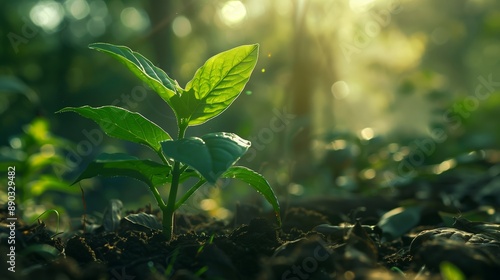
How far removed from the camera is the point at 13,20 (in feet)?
66.3

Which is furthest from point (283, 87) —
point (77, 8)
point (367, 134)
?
point (77, 8)

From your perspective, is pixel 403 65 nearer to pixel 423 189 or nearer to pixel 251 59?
pixel 423 189

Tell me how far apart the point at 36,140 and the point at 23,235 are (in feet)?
7.38

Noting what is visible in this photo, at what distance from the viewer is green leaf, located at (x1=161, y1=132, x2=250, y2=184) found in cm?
141

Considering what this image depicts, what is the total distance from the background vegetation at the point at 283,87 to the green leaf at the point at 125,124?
1.88ft

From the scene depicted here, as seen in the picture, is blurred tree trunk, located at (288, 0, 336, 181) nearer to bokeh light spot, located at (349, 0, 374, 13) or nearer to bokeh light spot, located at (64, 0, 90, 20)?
bokeh light spot, located at (349, 0, 374, 13)

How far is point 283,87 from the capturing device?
11.3m

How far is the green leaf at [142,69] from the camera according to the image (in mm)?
1720

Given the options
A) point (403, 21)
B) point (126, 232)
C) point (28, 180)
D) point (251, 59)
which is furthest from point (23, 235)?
point (403, 21)

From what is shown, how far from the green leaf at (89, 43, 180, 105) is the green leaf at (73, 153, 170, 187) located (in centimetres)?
24

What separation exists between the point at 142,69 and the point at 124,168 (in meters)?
0.33

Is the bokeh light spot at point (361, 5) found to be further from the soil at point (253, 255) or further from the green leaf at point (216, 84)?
the green leaf at point (216, 84)

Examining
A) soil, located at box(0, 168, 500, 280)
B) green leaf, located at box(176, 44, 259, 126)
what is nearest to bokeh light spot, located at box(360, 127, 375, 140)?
soil, located at box(0, 168, 500, 280)

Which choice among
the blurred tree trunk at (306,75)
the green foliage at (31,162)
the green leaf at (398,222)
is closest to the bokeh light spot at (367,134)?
the blurred tree trunk at (306,75)
